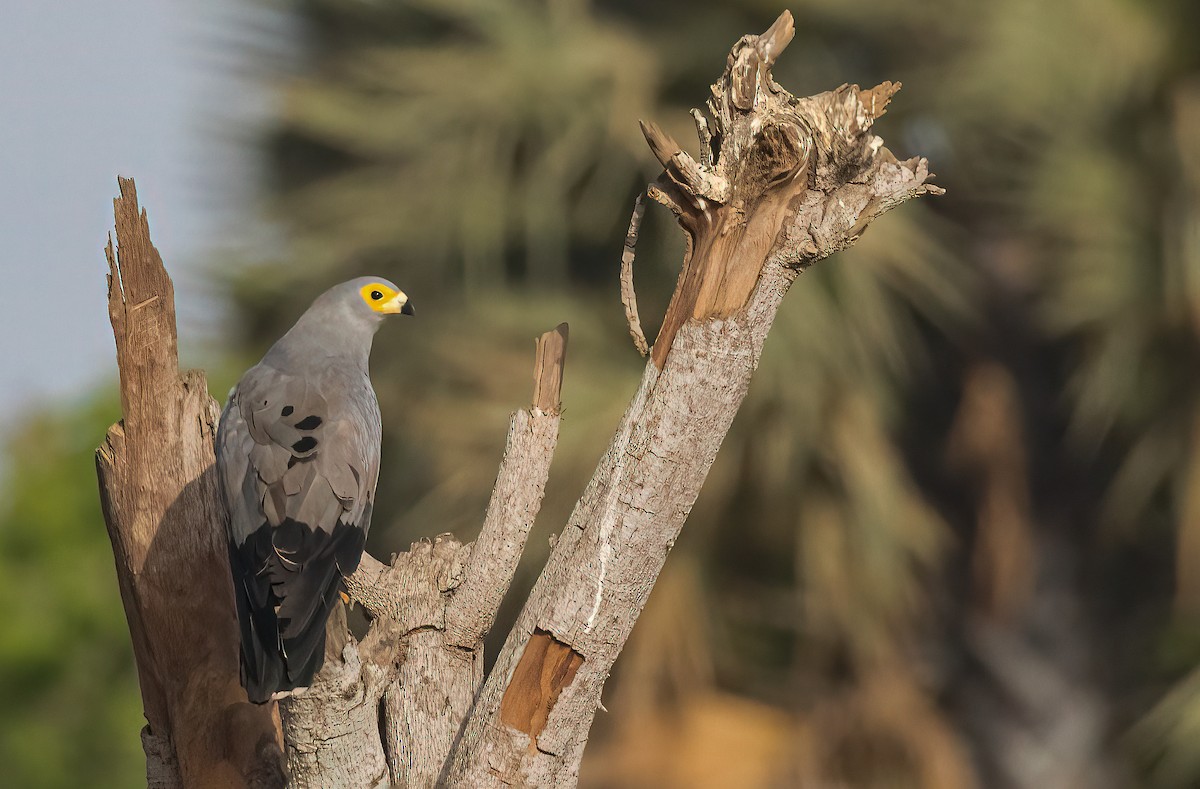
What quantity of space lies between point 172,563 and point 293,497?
0.54 m

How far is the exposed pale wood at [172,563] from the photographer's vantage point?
111 inches

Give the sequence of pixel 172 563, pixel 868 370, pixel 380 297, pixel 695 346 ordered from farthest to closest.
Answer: pixel 868 370 → pixel 380 297 → pixel 172 563 → pixel 695 346

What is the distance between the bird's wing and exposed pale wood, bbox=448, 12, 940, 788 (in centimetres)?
41

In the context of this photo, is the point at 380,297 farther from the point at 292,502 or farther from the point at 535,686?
the point at 535,686

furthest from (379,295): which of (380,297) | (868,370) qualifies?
(868,370)

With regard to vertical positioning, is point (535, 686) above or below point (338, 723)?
above

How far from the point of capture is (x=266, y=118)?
27.0ft

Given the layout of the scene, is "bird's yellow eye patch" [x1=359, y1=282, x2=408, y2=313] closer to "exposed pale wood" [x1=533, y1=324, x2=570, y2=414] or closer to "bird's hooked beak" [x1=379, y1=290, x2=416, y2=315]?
"bird's hooked beak" [x1=379, y1=290, x2=416, y2=315]

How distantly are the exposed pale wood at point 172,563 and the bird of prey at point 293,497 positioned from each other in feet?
0.67

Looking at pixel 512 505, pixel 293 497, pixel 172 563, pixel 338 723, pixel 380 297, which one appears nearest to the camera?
pixel 338 723

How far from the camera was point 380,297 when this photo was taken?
3.39 m

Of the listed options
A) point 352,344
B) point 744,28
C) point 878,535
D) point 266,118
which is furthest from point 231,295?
point 352,344

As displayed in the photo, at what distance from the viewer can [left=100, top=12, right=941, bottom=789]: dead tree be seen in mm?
2252

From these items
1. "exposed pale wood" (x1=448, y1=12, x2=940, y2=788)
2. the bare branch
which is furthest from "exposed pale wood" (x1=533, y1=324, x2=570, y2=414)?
"exposed pale wood" (x1=448, y1=12, x2=940, y2=788)
